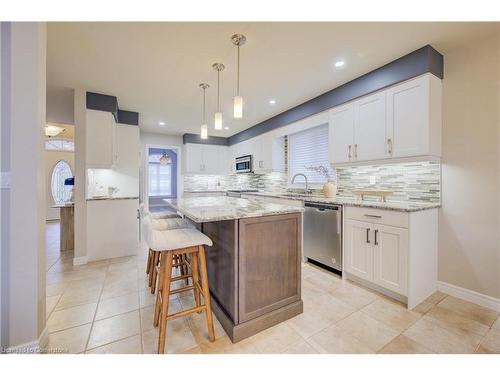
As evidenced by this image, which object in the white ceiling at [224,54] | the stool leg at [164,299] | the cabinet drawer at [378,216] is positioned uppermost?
the white ceiling at [224,54]

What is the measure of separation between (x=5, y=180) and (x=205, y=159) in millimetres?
4666

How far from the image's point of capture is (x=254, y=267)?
5.35ft

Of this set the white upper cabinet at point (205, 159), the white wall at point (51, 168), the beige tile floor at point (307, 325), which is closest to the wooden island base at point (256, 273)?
the beige tile floor at point (307, 325)

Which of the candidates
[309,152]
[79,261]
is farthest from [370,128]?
[79,261]

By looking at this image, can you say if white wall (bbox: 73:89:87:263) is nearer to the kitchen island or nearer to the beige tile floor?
the beige tile floor

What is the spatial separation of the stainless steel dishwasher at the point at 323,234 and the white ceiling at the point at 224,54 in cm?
160

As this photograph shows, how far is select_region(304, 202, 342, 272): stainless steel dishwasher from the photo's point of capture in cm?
254

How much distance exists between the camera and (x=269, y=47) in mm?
2057

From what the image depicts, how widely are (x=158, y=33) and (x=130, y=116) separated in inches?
99.9

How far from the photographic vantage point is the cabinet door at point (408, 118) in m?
2.09

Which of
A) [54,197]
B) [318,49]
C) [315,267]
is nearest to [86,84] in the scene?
[318,49]

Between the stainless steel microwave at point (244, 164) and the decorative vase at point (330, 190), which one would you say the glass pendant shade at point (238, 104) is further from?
the stainless steel microwave at point (244, 164)
